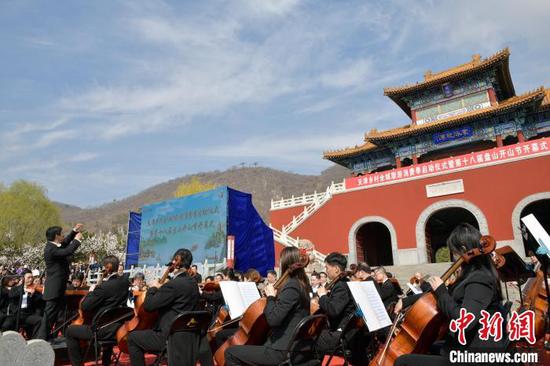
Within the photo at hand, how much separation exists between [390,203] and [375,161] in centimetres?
497

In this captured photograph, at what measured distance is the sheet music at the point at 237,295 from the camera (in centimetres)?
368

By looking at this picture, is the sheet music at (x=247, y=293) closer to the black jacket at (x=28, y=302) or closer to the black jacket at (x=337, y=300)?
the black jacket at (x=337, y=300)

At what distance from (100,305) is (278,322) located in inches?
89.2

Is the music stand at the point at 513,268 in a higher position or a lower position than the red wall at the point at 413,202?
lower

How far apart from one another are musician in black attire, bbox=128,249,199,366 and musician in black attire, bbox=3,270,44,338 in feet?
9.38

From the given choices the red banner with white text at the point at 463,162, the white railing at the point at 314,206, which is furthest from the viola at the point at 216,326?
the white railing at the point at 314,206

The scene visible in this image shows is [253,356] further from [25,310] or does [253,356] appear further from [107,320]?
[25,310]

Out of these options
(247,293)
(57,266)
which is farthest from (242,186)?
(247,293)

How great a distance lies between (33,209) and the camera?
27906mm

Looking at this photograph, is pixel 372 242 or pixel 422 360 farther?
pixel 372 242

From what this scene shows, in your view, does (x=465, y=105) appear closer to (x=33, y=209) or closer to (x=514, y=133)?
(x=514, y=133)

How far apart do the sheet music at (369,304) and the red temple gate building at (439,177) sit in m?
12.8

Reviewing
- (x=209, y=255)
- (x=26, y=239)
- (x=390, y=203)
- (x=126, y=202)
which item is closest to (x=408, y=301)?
(x=209, y=255)

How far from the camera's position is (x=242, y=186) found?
302 feet
